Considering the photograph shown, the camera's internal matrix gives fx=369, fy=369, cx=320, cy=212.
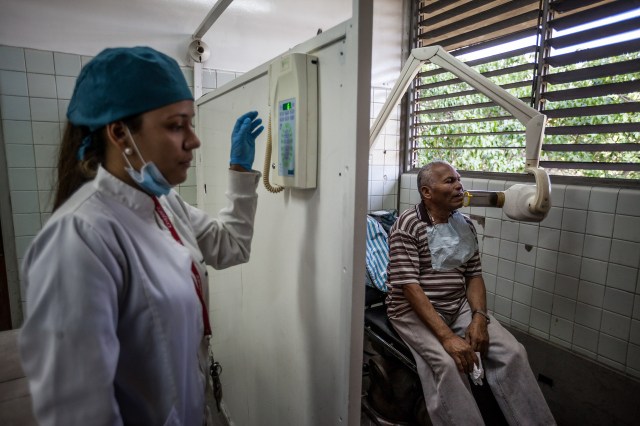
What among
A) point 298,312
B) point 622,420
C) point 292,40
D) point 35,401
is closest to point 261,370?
point 298,312

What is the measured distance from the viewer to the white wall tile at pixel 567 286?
192cm

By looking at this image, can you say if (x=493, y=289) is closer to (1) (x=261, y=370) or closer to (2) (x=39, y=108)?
(1) (x=261, y=370)

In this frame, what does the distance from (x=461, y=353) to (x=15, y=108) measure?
8.10 ft

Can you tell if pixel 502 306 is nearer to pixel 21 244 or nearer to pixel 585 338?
pixel 585 338

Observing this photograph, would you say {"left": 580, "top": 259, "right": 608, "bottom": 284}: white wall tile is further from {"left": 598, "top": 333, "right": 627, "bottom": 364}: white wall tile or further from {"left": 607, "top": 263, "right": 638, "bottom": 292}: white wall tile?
{"left": 598, "top": 333, "right": 627, "bottom": 364}: white wall tile

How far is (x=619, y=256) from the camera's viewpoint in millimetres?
1751

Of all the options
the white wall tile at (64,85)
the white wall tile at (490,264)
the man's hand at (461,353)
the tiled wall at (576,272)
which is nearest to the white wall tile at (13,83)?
the white wall tile at (64,85)

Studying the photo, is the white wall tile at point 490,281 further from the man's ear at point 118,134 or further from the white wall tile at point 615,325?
the man's ear at point 118,134

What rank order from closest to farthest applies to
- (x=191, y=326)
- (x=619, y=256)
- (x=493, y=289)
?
(x=191, y=326) → (x=619, y=256) → (x=493, y=289)

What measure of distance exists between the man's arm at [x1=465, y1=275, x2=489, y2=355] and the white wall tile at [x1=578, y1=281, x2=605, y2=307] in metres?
0.63

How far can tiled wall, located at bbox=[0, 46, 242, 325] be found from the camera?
1926 millimetres

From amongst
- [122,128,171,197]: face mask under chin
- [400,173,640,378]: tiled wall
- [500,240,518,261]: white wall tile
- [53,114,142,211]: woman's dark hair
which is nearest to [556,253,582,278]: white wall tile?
[400,173,640,378]: tiled wall

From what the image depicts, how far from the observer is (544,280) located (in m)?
2.04

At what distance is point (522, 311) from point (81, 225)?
2277mm
